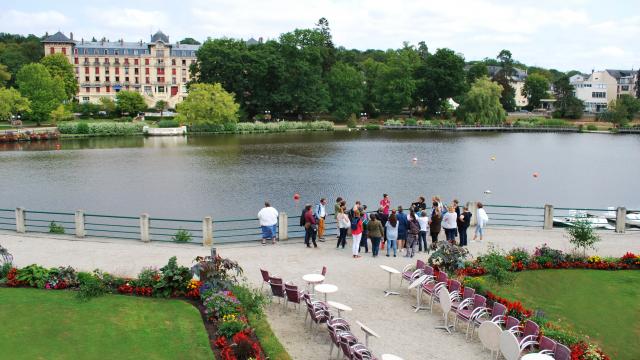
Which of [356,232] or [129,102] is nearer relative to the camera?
[356,232]

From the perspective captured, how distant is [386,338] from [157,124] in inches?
3670

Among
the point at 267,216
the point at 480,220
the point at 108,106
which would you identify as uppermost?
the point at 108,106

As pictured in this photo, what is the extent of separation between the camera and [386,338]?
1407cm

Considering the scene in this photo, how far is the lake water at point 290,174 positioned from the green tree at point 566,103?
1945 inches

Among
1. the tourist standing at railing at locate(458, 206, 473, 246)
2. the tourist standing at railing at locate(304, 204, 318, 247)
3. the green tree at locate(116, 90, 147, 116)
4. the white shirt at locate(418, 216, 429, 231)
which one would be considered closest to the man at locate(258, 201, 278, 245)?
the tourist standing at railing at locate(304, 204, 318, 247)

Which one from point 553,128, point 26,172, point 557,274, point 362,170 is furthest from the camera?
point 553,128

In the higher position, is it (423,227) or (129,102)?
(129,102)

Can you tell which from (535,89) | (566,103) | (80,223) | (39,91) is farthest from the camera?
(535,89)

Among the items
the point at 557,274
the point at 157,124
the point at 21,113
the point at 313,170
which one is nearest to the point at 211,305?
the point at 557,274

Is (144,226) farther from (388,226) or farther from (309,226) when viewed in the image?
(388,226)

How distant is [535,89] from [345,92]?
67.5 m

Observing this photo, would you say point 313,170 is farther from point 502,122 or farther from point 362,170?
point 502,122

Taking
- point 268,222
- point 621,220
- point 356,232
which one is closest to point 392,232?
point 356,232

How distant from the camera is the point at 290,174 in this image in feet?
167
